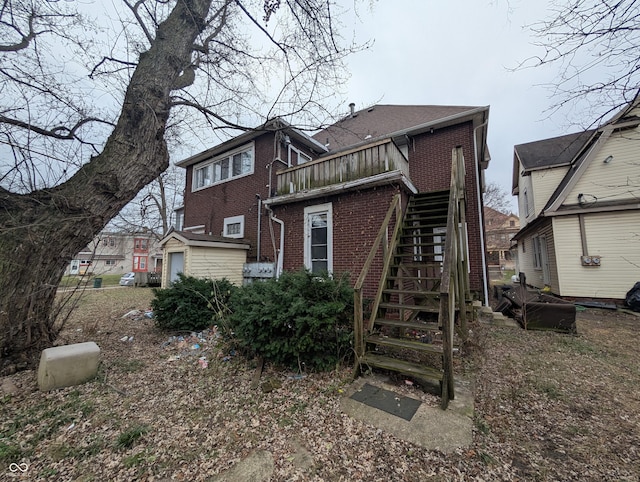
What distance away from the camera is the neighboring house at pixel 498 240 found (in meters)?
25.5

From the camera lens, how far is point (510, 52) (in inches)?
122

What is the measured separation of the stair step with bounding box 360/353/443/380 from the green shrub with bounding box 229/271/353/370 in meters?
0.39

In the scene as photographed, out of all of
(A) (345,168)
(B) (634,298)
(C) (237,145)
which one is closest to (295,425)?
(A) (345,168)

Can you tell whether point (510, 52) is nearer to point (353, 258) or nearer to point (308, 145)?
point (353, 258)

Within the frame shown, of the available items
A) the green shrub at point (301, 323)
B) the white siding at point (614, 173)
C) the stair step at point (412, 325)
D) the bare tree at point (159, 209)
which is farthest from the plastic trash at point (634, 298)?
the bare tree at point (159, 209)

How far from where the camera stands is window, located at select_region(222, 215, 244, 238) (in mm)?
10156

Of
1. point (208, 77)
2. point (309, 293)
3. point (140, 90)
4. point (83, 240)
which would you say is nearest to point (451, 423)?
point (309, 293)

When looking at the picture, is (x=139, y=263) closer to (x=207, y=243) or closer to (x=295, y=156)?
(x=207, y=243)

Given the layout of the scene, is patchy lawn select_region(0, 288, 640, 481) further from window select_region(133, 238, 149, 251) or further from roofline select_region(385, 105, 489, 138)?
window select_region(133, 238, 149, 251)

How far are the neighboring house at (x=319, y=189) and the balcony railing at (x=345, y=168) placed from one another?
0.03 metres

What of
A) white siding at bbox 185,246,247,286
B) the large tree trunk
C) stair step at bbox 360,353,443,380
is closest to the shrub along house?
white siding at bbox 185,246,247,286

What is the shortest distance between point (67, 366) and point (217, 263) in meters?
5.57

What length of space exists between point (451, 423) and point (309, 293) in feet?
7.70

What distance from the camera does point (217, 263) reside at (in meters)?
8.88
